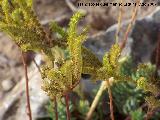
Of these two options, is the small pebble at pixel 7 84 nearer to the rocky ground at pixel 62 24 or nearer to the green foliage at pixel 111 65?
the rocky ground at pixel 62 24

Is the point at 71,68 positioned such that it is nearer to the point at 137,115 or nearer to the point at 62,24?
the point at 137,115

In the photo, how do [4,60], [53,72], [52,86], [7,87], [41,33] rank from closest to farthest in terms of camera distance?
[53,72], [52,86], [41,33], [7,87], [4,60]

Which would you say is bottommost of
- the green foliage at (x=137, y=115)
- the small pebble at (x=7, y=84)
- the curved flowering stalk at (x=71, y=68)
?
the green foliage at (x=137, y=115)

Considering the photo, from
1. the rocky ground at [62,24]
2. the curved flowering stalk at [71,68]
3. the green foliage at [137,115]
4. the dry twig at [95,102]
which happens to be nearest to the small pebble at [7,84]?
the rocky ground at [62,24]

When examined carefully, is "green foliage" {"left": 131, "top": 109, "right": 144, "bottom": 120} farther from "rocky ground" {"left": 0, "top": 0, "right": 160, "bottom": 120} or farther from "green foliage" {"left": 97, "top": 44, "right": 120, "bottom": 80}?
"green foliage" {"left": 97, "top": 44, "right": 120, "bottom": 80}

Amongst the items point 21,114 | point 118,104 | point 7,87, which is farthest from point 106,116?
point 7,87

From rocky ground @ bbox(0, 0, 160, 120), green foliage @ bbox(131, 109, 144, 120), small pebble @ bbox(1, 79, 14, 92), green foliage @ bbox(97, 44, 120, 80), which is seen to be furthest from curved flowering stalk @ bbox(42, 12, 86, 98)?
small pebble @ bbox(1, 79, 14, 92)

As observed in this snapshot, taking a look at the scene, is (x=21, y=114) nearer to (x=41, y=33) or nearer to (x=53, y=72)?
(x=41, y=33)

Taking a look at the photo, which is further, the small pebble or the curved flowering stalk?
the small pebble
